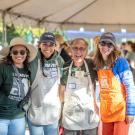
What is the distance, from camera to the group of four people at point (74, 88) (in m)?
3.65

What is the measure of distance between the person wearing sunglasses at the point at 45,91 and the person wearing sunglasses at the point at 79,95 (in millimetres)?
78

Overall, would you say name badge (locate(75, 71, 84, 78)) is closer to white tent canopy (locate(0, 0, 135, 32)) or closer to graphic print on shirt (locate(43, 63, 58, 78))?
graphic print on shirt (locate(43, 63, 58, 78))

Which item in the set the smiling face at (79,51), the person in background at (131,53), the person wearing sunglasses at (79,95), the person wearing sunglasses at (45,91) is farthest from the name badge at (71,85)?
the person in background at (131,53)

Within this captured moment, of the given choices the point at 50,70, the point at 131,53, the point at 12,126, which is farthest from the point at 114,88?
the point at 131,53

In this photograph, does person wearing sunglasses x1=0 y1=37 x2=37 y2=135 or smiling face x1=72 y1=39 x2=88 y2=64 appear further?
smiling face x1=72 y1=39 x2=88 y2=64

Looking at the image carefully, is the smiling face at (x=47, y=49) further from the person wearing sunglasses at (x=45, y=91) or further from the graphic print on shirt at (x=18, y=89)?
the graphic print on shirt at (x=18, y=89)

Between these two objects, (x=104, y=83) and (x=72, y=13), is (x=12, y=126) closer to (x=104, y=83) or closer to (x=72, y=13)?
(x=104, y=83)

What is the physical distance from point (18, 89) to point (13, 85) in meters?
0.06

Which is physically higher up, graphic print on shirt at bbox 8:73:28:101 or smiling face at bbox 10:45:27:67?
smiling face at bbox 10:45:27:67

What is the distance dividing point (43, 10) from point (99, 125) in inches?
196

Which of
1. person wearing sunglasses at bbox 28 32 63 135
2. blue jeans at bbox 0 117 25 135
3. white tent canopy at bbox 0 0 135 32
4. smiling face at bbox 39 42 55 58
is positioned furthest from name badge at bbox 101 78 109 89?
white tent canopy at bbox 0 0 135 32

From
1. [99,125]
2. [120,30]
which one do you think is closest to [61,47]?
[99,125]

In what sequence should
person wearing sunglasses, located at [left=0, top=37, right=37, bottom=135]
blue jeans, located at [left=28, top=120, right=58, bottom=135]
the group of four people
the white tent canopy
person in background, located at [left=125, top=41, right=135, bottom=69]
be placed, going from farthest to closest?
person in background, located at [left=125, top=41, right=135, bottom=69] < the white tent canopy < blue jeans, located at [left=28, top=120, right=58, bottom=135] < the group of four people < person wearing sunglasses, located at [left=0, top=37, right=37, bottom=135]

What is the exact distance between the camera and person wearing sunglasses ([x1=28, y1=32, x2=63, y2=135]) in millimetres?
3684
